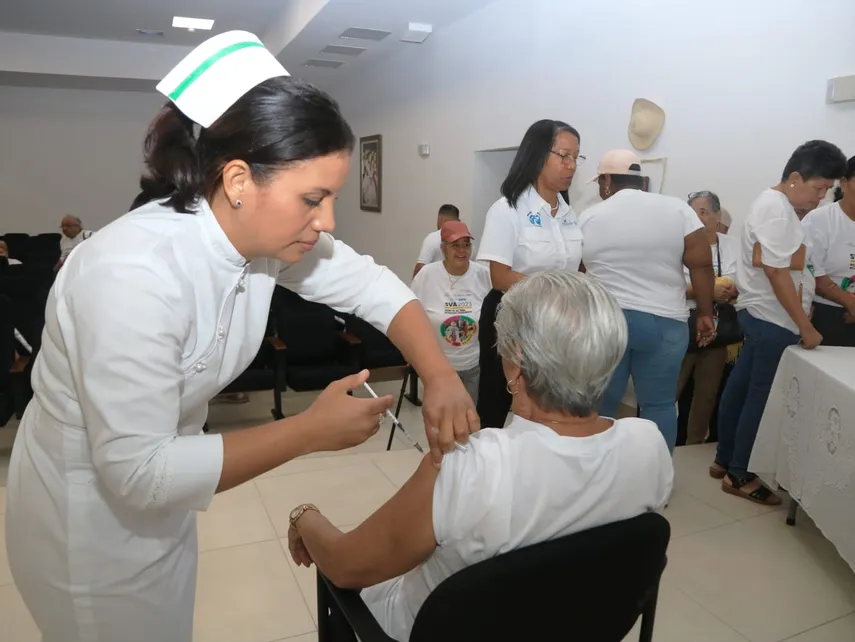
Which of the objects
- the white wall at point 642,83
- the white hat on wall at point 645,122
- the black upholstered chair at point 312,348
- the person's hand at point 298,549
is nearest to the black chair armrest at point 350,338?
the black upholstered chair at point 312,348

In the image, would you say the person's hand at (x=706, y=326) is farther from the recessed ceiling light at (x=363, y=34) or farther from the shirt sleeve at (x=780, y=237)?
the recessed ceiling light at (x=363, y=34)

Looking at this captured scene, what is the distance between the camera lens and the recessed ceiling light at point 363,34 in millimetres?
6238

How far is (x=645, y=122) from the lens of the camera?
156 inches

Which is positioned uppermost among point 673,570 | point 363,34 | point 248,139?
point 363,34

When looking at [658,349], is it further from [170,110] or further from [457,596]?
[170,110]

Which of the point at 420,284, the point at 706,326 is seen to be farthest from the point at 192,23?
the point at 706,326

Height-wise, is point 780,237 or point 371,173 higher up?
point 371,173

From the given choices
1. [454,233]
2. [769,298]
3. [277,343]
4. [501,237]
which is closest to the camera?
[501,237]

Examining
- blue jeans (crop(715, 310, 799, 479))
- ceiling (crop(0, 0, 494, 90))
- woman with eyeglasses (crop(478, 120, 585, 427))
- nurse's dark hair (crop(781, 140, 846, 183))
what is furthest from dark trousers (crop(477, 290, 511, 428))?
ceiling (crop(0, 0, 494, 90))

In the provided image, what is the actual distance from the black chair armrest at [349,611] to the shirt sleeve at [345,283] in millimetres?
501

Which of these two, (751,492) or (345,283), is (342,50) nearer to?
(751,492)

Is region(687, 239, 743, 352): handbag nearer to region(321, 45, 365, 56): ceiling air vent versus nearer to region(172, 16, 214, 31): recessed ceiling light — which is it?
region(321, 45, 365, 56): ceiling air vent

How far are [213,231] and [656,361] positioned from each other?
213 centimetres

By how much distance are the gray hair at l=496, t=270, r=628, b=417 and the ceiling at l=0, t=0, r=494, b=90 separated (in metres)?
4.97
